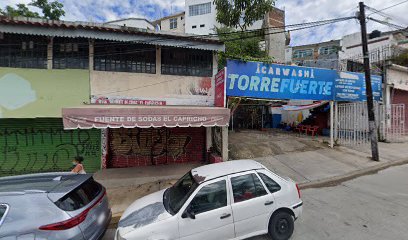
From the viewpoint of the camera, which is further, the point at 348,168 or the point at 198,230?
the point at 348,168

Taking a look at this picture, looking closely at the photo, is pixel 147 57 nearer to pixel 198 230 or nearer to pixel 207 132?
pixel 207 132

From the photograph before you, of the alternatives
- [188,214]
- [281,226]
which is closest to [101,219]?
[188,214]

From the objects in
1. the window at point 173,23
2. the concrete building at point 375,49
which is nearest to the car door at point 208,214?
the concrete building at point 375,49

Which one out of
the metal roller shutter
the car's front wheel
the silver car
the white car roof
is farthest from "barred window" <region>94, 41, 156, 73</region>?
the metal roller shutter

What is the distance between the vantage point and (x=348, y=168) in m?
8.63

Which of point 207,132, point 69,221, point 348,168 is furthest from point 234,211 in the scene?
point 348,168

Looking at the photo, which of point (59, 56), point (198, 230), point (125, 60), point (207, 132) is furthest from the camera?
point (207, 132)

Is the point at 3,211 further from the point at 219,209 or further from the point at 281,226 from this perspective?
the point at 281,226

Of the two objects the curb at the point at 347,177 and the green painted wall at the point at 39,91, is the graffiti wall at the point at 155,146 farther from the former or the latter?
the curb at the point at 347,177

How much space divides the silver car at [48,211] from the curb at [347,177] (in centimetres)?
620

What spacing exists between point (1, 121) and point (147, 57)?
611 cm

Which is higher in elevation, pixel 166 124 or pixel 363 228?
pixel 166 124

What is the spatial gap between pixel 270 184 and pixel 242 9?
943cm

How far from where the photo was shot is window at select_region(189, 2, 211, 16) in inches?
1450
